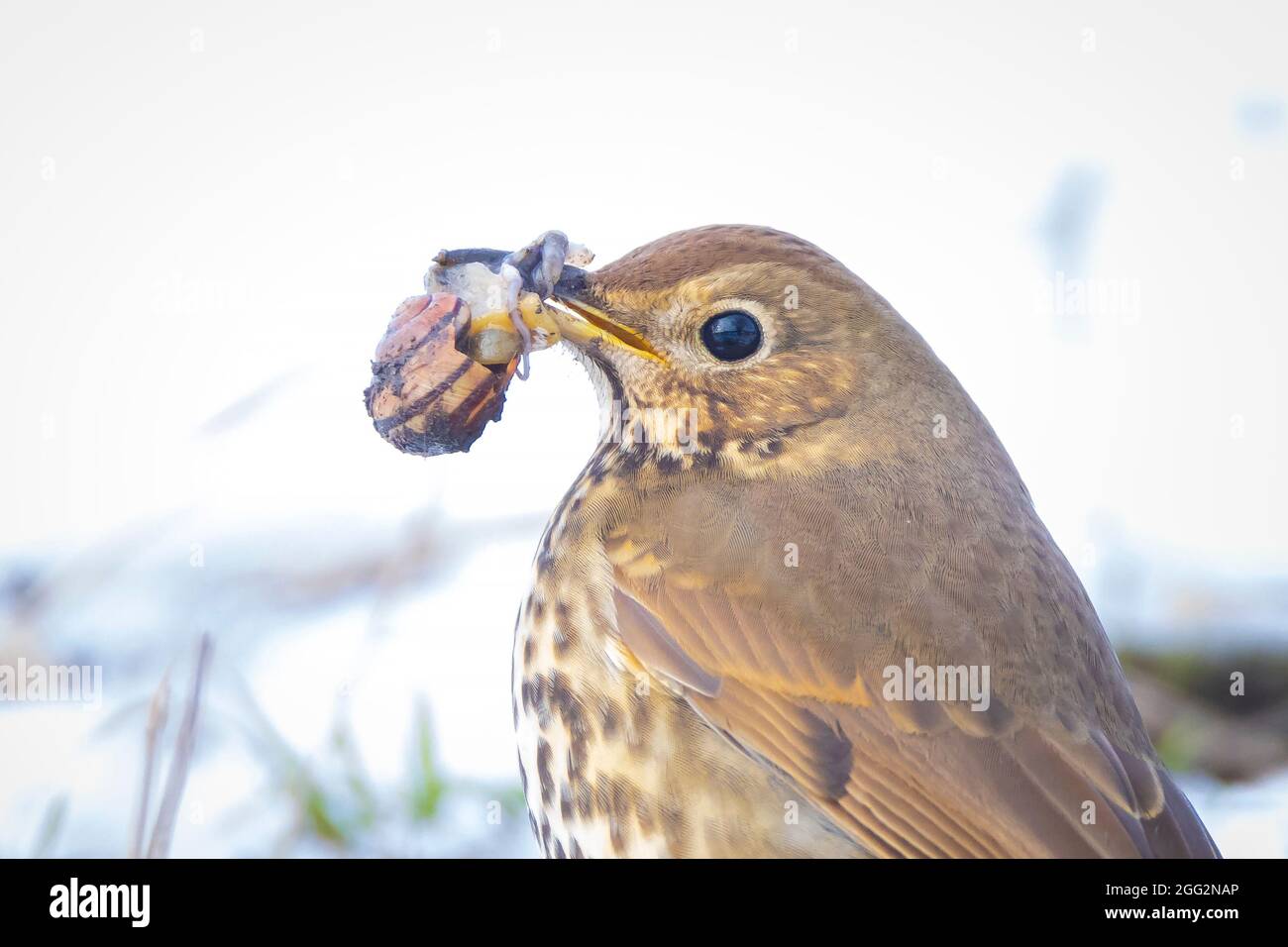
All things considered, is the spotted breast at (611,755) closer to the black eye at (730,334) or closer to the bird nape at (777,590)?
the bird nape at (777,590)

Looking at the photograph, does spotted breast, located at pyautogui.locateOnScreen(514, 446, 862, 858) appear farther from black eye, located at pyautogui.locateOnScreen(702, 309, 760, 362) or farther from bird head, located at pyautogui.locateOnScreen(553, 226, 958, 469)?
black eye, located at pyautogui.locateOnScreen(702, 309, 760, 362)

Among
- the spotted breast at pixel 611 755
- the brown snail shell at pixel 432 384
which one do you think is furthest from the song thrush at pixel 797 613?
the brown snail shell at pixel 432 384

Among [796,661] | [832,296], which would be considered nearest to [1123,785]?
[796,661]

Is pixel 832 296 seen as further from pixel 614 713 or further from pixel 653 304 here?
pixel 614 713

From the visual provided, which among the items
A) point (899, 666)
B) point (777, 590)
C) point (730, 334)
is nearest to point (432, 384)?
point (730, 334)

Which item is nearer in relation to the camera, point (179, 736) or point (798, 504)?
point (179, 736)

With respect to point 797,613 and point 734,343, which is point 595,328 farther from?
point 797,613

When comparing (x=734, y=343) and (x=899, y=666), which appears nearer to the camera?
(x=899, y=666)
